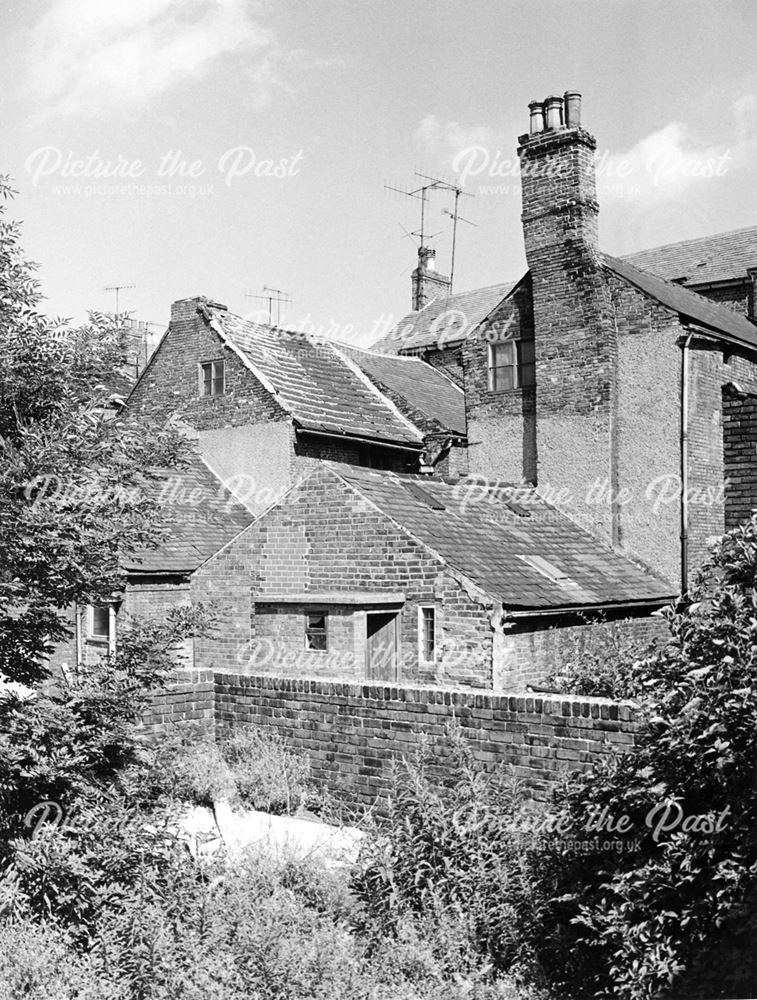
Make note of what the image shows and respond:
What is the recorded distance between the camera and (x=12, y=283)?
849 cm

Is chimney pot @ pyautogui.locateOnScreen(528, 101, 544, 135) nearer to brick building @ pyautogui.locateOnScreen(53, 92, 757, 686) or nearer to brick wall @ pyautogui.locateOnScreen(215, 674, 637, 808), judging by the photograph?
brick building @ pyautogui.locateOnScreen(53, 92, 757, 686)

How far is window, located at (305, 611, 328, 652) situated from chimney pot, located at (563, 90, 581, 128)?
1150cm

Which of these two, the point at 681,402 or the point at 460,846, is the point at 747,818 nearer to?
the point at 460,846

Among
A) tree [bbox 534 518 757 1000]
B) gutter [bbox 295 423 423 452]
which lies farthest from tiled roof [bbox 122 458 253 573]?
tree [bbox 534 518 757 1000]

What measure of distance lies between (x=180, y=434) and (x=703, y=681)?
4.72 m

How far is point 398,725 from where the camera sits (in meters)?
10.7

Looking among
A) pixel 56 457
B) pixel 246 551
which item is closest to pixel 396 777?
pixel 56 457

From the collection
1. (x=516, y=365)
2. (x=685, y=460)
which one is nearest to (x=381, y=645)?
(x=685, y=460)

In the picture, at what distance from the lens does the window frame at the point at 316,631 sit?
15023 millimetres

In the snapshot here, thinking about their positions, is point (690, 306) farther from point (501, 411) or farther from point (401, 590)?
point (401, 590)

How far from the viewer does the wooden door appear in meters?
14.5

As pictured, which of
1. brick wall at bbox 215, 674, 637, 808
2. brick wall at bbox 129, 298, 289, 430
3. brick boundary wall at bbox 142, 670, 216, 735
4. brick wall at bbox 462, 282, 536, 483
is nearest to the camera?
brick wall at bbox 215, 674, 637, 808

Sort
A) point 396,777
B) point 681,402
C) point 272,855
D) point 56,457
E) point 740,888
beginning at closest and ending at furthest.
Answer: point 740,888
point 56,457
point 272,855
point 396,777
point 681,402

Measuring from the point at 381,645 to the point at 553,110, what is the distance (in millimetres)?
11959
